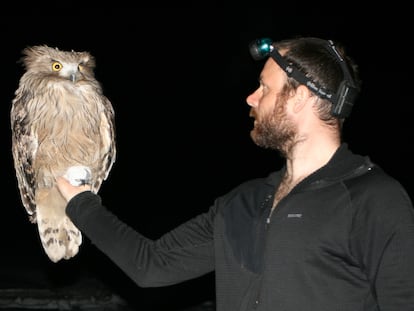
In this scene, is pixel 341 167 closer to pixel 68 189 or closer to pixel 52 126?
pixel 68 189

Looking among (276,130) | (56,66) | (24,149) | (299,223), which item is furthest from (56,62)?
(299,223)

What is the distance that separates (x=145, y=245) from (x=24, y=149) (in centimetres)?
59

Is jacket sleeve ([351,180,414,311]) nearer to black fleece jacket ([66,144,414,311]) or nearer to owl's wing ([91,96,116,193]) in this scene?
black fleece jacket ([66,144,414,311])

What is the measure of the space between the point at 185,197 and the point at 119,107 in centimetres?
342

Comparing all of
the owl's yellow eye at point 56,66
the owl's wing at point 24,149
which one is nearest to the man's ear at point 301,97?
the owl's yellow eye at point 56,66

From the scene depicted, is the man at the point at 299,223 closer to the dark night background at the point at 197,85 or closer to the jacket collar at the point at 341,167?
the jacket collar at the point at 341,167

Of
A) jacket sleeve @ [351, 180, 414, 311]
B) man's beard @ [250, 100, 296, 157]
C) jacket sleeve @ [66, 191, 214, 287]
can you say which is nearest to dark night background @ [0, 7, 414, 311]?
jacket sleeve @ [66, 191, 214, 287]

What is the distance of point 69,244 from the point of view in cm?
191

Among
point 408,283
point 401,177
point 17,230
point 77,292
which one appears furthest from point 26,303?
point 401,177

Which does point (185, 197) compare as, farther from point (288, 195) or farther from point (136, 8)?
point (288, 195)

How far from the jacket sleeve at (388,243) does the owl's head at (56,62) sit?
3.39 feet

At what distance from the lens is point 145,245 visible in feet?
6.00

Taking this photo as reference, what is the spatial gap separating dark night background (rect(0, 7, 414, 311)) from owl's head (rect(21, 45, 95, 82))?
715 centimetres

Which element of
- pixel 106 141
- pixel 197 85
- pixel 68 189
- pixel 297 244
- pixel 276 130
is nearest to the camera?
pixel 297 244
